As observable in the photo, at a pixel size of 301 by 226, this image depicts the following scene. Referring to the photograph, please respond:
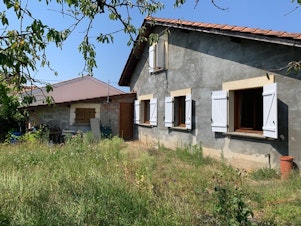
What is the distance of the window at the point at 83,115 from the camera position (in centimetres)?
1516

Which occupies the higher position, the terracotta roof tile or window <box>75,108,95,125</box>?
the terracotta roof tile

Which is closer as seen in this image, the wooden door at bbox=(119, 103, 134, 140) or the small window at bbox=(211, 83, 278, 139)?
the small window at bbox=(211, 83, 278, 139)

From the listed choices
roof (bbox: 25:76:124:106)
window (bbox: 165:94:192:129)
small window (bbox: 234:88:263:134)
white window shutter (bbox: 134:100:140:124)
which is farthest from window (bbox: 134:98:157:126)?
small window (bbox: 234:88:263:134)

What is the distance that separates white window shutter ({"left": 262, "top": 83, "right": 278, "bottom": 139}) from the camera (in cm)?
672

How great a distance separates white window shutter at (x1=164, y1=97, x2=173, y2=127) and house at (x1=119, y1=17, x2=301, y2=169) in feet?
0.13

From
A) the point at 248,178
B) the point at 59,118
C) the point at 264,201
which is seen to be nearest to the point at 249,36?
the point at 248,178

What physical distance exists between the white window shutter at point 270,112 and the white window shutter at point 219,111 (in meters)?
1.49

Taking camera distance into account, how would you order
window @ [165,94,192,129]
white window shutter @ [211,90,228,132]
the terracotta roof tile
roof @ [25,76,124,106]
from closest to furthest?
1. the terracotta roof tile
2. white window shutter @ [211,90,228,132]
3. window @ [165,94,192,129]
4. roof @ [25,76,124,106]

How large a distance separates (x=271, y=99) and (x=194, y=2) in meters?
4.20

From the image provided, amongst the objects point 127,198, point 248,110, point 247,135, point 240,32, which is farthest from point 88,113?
point 127,198

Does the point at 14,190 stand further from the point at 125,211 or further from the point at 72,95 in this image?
the point at 72,95

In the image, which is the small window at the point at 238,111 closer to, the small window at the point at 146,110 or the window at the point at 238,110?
the window at the point at 238,110

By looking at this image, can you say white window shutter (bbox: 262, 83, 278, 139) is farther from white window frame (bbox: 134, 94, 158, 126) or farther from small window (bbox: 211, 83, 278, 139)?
white window frame (bbox: 134, 94, 158, 126)

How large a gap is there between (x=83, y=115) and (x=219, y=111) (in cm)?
867
